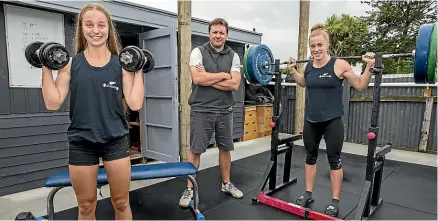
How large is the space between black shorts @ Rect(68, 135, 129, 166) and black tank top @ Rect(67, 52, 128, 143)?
1.3 inches

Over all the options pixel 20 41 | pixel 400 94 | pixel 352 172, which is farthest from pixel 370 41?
pixel 20 41

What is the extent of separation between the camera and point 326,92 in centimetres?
199

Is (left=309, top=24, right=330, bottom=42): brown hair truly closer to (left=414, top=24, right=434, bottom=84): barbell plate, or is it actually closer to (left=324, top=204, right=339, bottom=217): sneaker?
(left=414, top=24, right=434, bottom=84): barbell plate

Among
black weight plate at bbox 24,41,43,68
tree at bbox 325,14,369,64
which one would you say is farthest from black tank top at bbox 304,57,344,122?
tree at bbox 325,14,369,64

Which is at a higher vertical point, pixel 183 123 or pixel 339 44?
pixel 339 44

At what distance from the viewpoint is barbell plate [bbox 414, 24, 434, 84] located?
1.67 meters

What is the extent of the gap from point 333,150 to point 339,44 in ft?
44.0

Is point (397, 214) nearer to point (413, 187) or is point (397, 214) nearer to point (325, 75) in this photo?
point (413, 187)

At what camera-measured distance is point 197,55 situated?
7.20 ft

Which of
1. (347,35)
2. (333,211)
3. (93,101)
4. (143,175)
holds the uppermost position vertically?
(347,35)

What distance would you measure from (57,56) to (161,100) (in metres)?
2.17

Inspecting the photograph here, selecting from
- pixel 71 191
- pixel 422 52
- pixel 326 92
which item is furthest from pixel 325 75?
pixel 71 191

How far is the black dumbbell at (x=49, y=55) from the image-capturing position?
3.80ft

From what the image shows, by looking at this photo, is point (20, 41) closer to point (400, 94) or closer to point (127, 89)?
point (127, 89)
